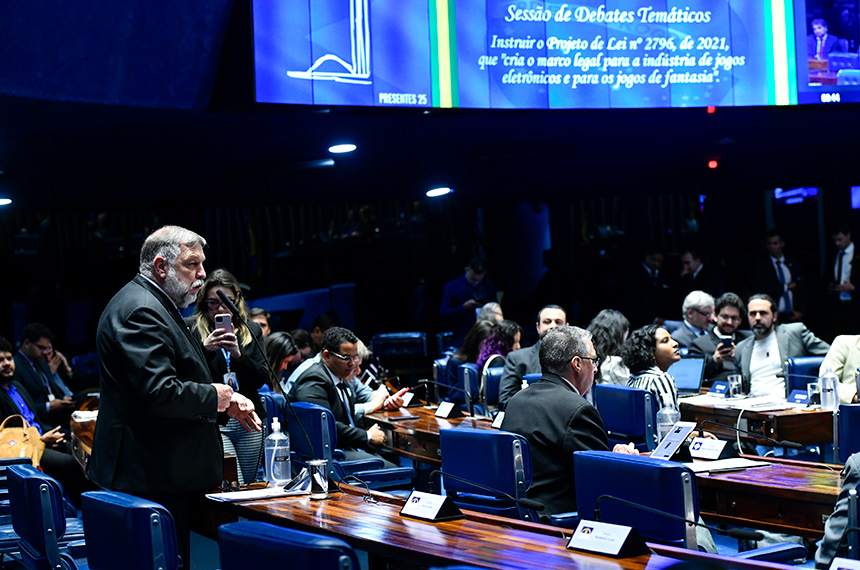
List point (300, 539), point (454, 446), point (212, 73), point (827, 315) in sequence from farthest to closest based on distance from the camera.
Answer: point (827, 315) → point (212, 73) → point (454, 446) → point (300, 539)

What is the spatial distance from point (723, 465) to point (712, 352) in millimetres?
4159

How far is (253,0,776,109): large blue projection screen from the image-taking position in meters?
7.04

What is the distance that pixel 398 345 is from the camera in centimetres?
1051

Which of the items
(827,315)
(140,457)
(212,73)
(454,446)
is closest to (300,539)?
(140,457)

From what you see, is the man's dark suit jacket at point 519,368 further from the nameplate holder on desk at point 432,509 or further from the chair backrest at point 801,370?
the nameplate holder on desk at point 432,509

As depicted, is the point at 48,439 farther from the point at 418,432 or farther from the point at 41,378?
the point at 418,432

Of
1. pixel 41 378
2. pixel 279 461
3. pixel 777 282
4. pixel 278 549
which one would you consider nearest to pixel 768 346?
pixel 777 282

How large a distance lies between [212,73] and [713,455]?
14.6 ft

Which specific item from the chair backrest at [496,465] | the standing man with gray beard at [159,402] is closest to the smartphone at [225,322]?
the standing man with gray beard at [159,402]

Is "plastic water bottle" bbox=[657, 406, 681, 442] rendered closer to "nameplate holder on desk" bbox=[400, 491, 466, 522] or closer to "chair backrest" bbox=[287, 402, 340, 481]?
"chair backrest" bbox=[287, 402, 340, 481]

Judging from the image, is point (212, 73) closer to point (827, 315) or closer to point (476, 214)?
point (476, 214)

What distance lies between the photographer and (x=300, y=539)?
6.22 feet

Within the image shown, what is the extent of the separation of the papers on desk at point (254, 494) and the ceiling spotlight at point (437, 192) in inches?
356

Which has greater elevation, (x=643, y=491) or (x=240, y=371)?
(x=240, y=371)
